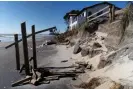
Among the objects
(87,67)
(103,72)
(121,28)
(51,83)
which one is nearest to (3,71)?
(51,83)

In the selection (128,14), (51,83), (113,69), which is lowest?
(51,83)

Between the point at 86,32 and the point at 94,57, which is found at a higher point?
the point at 86,32

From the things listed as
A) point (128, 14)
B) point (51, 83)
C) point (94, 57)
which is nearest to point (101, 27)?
point (94, 57)

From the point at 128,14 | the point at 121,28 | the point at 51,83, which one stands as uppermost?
the point at 128,14

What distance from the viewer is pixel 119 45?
37.0 feet

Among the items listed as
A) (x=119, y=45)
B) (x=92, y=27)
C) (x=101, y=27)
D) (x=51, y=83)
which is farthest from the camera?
(x=92, y=27)

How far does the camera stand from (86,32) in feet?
65.4

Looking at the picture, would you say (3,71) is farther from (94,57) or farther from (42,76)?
(94,57)

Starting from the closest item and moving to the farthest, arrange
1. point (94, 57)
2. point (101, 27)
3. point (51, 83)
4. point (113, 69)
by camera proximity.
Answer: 1. point (113, 69)
2. point (51, 83)
3. point (94, 57)
4. point (101, 27)

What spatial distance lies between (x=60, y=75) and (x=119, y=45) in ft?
12.4

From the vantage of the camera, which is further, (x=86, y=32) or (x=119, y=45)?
(x=86, y=32)

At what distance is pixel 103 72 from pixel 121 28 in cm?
316

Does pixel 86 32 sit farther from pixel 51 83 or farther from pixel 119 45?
pixel 51 83

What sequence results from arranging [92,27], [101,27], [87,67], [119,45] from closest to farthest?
[119,45]
[87,67]
[101,27]
[92,27]
